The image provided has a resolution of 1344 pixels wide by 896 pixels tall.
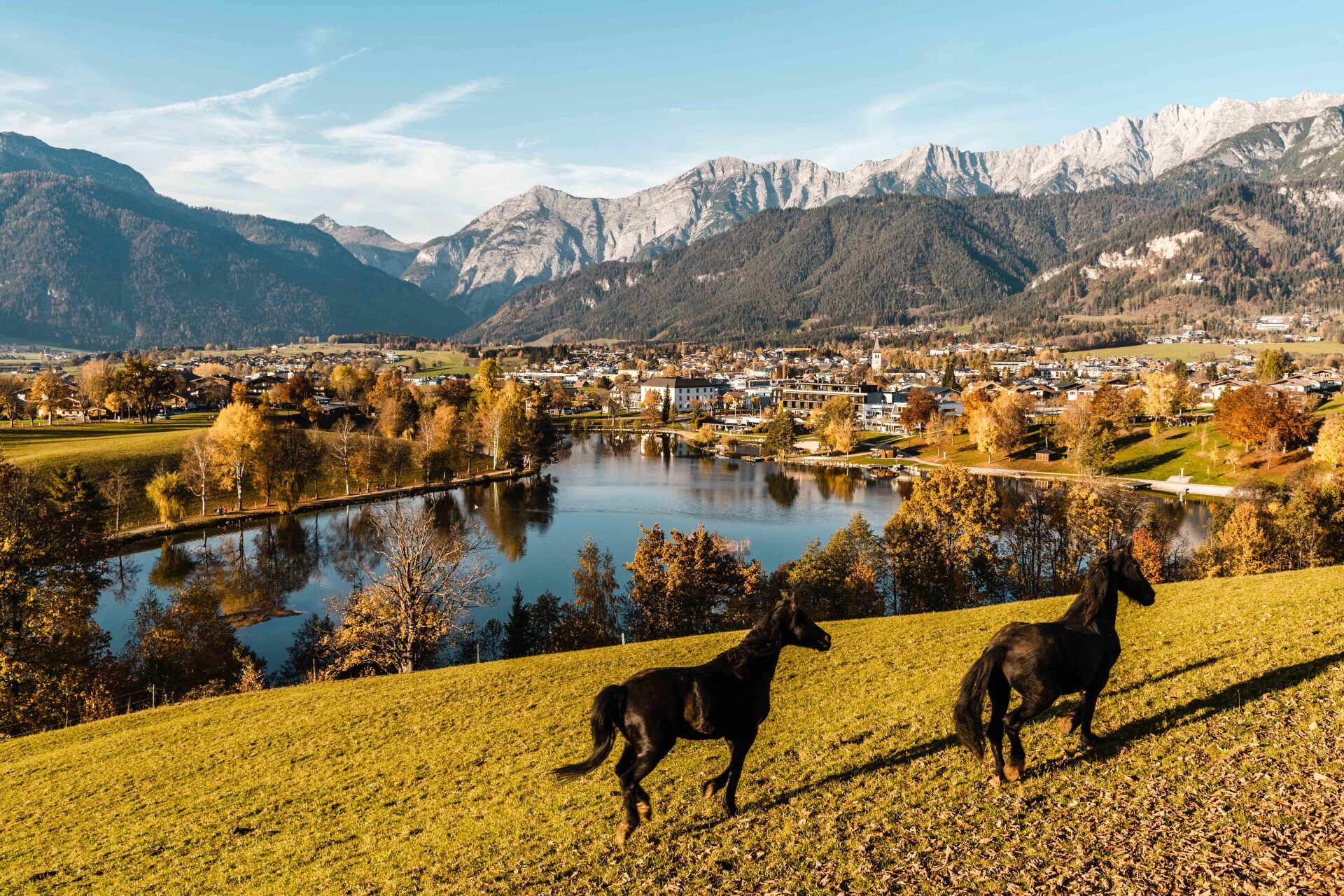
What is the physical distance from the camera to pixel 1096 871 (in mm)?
7363

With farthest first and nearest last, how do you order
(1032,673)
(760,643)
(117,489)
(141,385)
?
(141,385) < (117,489) < (760,643) < (1032,673)

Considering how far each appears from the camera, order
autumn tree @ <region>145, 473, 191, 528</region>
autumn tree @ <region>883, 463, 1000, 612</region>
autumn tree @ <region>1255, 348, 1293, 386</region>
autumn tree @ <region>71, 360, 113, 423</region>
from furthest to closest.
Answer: autumn tree @ <region>1255, 348, 1293, 386</region> < autumn tree @ <region>71, 360, 113, 423</region> < autumn tree @ <region>145, 473, 191, 528</region> < autumn tree @ <region>883, 463, 1000, 612</region>

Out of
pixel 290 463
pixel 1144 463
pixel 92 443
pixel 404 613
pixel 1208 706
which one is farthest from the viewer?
pixel 1144 463

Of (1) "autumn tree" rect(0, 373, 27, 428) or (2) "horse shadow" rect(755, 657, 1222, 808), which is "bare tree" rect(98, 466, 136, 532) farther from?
(2) "horse shadow" rect(755, 657, 1222, 808)

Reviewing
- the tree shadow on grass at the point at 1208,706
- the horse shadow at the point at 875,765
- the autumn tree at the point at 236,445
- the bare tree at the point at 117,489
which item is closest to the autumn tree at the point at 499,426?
the autumn tree at the point at 236,445

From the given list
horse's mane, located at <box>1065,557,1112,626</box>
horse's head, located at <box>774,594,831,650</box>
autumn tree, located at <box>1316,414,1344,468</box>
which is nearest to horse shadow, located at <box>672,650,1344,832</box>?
horse's mane, located at <box>1065,557,1112,626</box>

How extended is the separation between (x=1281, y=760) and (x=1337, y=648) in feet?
17.0

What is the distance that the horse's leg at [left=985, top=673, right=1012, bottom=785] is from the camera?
8.93 metres

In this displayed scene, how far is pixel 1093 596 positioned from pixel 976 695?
2273 millimetres

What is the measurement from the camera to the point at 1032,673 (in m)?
8.73

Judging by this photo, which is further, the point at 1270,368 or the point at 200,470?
the point at 1270,368

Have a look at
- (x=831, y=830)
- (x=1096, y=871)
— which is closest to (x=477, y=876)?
(x=831, y=830)

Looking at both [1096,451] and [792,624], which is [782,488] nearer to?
[1096,451]

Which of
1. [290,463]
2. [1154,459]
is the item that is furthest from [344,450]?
[1154,459]
